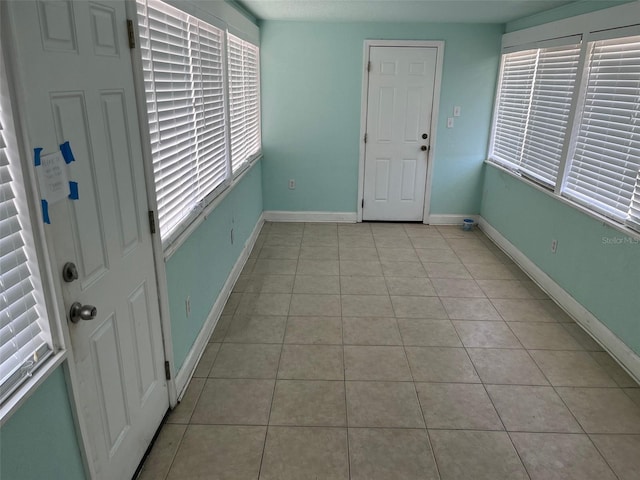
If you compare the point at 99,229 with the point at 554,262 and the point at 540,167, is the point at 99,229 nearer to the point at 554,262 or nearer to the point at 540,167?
the point at 554,262

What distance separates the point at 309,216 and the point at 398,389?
339 cm

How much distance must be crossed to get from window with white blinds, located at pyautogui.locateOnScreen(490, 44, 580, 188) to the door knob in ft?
12.0

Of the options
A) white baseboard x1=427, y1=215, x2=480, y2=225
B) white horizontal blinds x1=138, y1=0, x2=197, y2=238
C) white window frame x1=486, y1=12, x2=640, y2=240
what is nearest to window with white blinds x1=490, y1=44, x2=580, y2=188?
white window frame x1=486, y1=12, x2=640, y2=240

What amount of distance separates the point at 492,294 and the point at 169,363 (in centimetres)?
267

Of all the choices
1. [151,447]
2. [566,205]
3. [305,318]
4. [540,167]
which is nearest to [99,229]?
[151,447]

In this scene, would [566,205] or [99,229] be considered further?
[566,205]

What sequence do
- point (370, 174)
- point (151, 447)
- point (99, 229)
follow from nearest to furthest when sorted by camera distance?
point (99, 229), point (151, 447), point (370, 174)

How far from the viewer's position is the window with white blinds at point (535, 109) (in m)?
3.73

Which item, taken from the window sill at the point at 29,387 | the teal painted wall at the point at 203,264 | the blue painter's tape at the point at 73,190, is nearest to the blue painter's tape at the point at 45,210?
the blue painter's tape at the point at 73,190

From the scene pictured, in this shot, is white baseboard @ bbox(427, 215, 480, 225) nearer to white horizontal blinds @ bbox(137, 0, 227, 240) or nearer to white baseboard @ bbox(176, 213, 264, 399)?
white baseboard @ bbox(176, 213, 264, 399)

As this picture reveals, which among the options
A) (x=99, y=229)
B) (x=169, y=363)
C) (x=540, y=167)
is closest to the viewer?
(x=99, y=229)

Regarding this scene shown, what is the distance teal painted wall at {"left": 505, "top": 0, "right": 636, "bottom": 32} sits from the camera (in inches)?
126

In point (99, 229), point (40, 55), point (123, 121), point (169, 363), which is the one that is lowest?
point (169, 363)

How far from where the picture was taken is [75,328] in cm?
146
